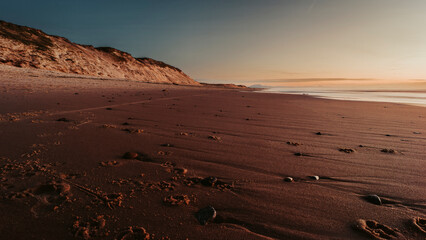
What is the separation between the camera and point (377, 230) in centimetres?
136

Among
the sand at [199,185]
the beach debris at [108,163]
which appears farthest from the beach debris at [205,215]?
the beach debris at [108,163]

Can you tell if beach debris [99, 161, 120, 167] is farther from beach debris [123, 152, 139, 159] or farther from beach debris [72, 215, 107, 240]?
beach debris [72, 215, 107, 240]

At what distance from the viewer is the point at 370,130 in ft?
14.0

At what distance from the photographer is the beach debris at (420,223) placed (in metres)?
1.38

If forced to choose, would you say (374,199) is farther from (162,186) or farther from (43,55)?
(43,55)

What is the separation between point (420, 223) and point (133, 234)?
2002mm

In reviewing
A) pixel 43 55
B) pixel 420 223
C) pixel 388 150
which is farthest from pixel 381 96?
pixel 43 55

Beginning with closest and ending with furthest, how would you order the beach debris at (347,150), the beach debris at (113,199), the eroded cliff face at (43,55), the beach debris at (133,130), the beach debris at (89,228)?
the beach debris at (89,228)
the beach debris at (113,199)
the beach debris at (347,150)
the beach debris at (133,130)
the eroded cliff face at (43,55)

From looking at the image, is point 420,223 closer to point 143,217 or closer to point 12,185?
point 143,217

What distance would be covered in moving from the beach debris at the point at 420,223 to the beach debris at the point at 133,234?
1.83 meters

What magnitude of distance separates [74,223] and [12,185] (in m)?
0.81

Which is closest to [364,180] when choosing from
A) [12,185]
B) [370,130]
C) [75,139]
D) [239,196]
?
[239,196]

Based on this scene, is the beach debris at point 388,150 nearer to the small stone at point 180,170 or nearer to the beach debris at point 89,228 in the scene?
the small stone at point 180,170

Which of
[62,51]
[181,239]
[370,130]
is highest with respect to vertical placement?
[62,51]
